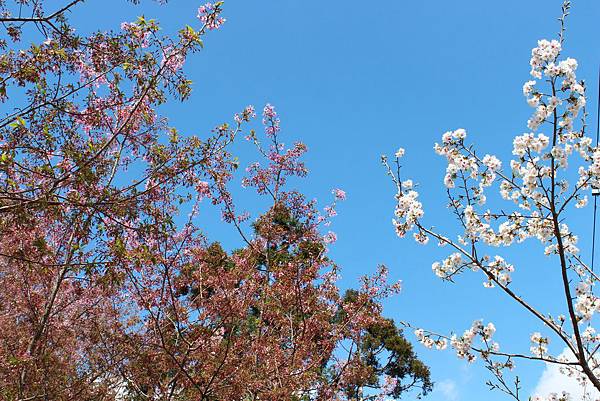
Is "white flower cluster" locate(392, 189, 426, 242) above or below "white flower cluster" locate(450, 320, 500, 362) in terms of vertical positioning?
above

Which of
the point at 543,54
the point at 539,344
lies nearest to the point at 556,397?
the point at 539,344

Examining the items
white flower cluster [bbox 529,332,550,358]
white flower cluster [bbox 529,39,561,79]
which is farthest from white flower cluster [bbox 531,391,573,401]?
white flower cluster [bbox 529,39,561,79]

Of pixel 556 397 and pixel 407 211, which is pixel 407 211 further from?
pixel 556 397

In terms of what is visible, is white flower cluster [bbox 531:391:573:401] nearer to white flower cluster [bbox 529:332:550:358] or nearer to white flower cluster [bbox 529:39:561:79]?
white flower cluster [bbox 529:332:550:358]

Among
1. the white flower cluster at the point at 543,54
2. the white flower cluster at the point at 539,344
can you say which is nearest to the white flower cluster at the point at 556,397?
the white flower cluster at the point at 539,344

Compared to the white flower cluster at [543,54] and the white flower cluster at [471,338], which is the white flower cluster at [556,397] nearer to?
the white flower cluster at [471,338]

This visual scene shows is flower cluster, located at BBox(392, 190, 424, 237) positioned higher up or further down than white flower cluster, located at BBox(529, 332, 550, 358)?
higher up

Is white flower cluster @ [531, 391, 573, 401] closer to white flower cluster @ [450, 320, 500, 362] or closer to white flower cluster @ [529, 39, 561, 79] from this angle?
white flower cluster @ [450, 320, 500, 362]

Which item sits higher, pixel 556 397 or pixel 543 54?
pixel 543 54

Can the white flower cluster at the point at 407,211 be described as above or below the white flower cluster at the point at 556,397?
above

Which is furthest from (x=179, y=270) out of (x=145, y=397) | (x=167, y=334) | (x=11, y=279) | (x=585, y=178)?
(x=585, y=178)

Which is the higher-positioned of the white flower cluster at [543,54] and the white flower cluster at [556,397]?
the white flower cluster at [543,54]

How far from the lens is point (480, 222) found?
5.32m

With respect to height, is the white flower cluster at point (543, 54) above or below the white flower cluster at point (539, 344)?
above
